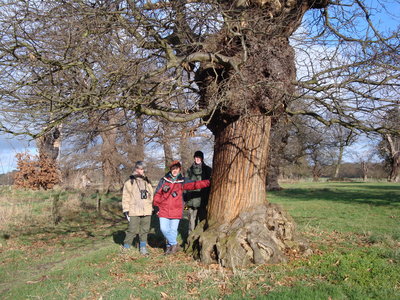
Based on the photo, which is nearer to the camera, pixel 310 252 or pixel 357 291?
pixel 357 291

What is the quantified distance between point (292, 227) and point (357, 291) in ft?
7.12

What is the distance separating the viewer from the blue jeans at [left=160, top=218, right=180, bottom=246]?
6.61 metres

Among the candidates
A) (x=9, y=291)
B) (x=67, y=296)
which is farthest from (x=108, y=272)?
(x=9, y=291)

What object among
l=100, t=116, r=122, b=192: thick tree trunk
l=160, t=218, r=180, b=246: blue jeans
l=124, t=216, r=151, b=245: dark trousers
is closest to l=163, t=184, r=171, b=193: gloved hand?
l=160, t=218, r=180, b=246: blue jeans

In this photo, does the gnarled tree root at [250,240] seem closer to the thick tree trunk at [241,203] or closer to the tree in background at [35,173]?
the thick tree trunk at [241,203]

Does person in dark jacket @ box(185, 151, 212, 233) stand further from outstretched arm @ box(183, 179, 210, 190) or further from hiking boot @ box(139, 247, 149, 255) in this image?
hiking boot @ box(139, 247, 149, 255)

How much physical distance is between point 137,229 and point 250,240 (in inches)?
101

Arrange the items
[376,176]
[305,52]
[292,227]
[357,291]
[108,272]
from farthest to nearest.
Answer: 1. [376,176]
2. [305,52]
3. [292,227]
4. [108,272]
5. [357,291]

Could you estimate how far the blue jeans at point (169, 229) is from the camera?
661 centimetres

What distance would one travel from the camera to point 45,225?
33.2 ft

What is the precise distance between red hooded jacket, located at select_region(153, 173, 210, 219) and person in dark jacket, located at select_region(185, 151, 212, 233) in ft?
1.28

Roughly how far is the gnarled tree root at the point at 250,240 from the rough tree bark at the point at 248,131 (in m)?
0.02

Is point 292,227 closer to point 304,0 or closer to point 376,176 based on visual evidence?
point 304,0

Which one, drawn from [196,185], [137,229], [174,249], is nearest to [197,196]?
[196,185]
